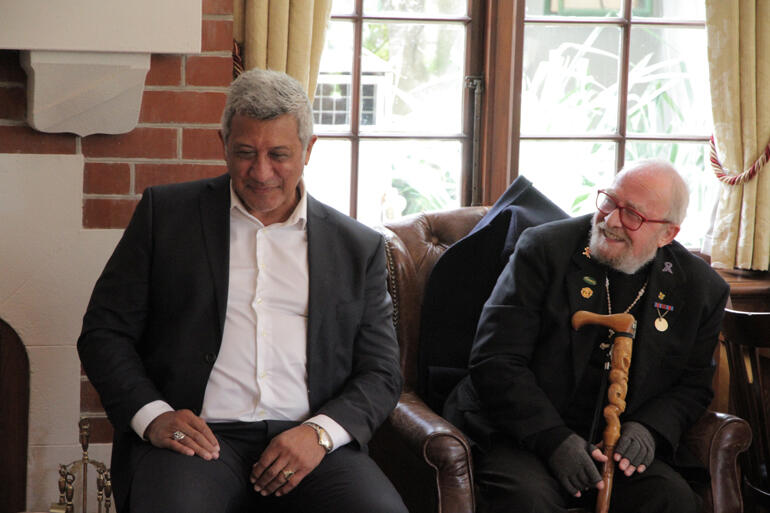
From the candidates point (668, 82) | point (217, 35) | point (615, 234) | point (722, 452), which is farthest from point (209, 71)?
point (668, 82)

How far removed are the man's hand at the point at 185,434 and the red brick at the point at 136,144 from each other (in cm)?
83

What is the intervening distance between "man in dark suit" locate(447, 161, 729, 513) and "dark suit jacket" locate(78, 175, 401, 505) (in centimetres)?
32

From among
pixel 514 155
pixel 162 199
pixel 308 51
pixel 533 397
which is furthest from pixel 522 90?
pixel 162 199

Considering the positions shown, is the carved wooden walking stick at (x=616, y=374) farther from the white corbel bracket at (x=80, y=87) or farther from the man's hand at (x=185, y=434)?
the white corbel bracket at (x=80, y=87)

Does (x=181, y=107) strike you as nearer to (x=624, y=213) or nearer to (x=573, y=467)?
(x=624, y=213)

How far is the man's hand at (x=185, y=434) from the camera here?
5.91 ft

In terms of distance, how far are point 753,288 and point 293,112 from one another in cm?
196

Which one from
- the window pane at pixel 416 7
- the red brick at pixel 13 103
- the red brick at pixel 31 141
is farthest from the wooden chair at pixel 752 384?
the red brick at pixel 13 103

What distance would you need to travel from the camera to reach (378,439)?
8.04 ft

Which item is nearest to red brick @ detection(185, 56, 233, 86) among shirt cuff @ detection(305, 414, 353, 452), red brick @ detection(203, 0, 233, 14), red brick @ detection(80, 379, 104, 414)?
red brick @ detection(203, 0, 233, 14)

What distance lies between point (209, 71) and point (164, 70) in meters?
0.12

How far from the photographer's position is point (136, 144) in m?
2.37

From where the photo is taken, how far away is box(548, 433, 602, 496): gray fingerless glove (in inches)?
79.5

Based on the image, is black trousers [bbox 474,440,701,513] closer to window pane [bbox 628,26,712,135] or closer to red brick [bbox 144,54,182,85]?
red brick [bbox 144,54,182,85]
